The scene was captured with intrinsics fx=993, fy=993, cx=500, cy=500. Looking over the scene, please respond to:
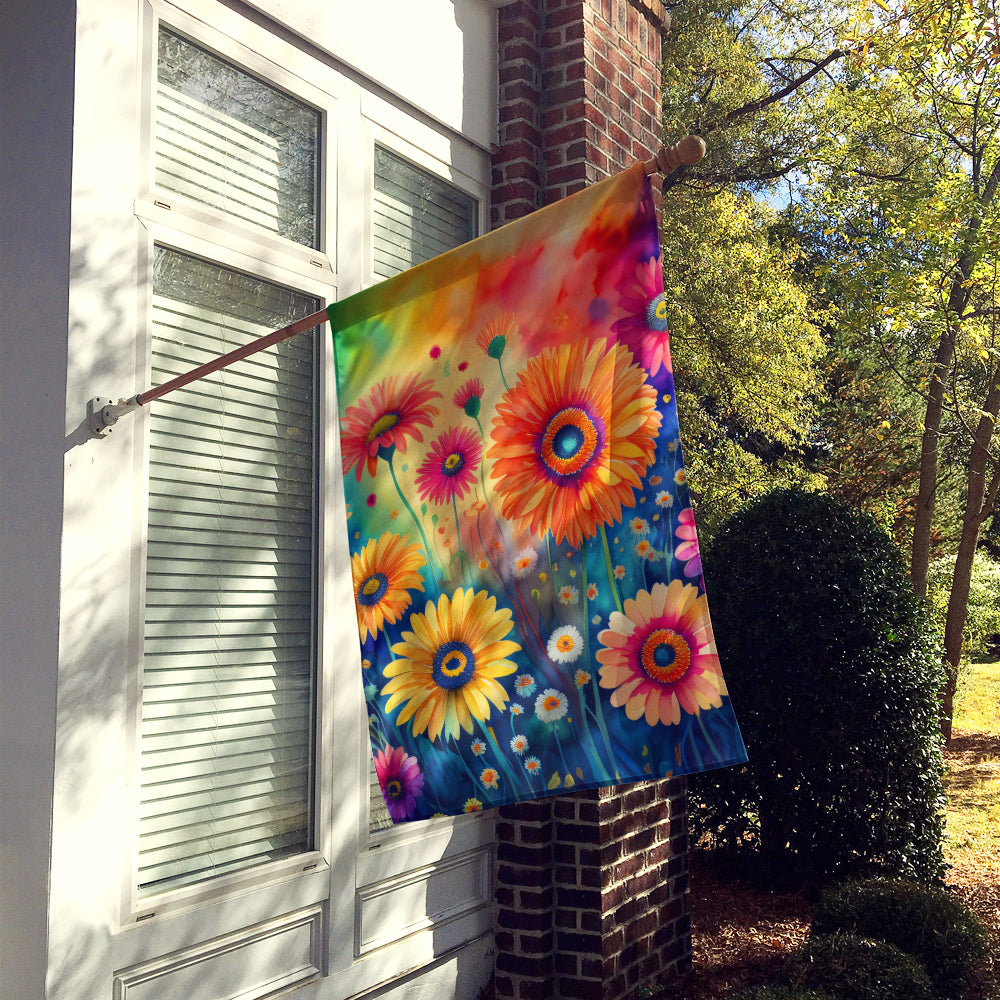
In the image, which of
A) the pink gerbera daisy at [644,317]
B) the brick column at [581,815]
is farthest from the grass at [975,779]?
the pink gerbera daisy at [644,317]

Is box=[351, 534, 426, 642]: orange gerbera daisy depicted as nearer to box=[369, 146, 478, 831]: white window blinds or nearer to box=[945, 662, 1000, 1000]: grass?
box=[369, 146, 478, 831]: white window blinds

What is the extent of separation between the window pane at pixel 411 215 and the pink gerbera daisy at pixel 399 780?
87.2 inches

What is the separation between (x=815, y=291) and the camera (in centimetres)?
1586

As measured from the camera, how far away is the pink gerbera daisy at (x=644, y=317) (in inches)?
83.4

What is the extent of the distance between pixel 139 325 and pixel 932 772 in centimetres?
510

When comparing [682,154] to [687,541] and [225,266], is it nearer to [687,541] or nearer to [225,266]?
[687,541]

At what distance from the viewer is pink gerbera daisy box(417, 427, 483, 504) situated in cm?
230

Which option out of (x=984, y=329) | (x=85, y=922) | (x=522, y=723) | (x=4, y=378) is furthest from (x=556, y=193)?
(x=984, y=329)

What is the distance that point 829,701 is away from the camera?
5.61 meters

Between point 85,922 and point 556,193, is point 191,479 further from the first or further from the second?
point 556,193

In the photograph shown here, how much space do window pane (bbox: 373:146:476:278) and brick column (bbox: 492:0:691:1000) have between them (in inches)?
9.4

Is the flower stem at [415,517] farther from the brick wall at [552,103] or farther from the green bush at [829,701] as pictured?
the green bush at [829,701]

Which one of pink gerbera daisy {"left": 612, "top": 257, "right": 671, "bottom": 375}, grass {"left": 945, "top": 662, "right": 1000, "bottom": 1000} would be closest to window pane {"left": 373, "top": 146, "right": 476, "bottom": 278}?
pink gerbera daisy {"left": 612, "top": 257, "right": 671, "bottom": 375}

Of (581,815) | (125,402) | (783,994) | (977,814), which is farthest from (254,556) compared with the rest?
(977,814)
